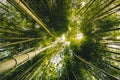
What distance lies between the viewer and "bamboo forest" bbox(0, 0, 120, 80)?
5.64 m

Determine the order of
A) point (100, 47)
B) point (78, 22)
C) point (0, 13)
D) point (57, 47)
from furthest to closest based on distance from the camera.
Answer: point (57, 47) → point (78, 22) → point (100, 47) → point (0, 13)

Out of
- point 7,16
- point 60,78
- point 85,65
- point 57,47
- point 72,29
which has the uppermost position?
point 7,16

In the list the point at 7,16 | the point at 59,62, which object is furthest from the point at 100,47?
the point at 7,16

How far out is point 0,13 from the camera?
18.0ft

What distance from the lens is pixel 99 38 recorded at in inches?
253

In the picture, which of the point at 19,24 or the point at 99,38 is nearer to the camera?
the point at 19,24

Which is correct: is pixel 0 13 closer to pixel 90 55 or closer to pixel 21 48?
pixel 21 48

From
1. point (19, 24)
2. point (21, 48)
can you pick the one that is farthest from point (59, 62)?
point (19, 24)

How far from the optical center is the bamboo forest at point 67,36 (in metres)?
5.64

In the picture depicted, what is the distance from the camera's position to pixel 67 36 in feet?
25.5

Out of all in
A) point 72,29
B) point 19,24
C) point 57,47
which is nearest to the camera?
point 19,24

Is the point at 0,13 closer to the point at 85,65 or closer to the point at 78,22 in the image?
the point at 78,22

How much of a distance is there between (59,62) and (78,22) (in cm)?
183

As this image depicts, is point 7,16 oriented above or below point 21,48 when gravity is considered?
above
